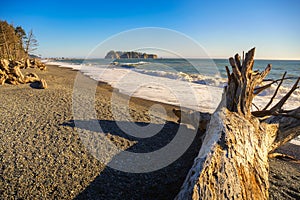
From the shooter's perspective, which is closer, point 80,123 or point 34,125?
point 34,125

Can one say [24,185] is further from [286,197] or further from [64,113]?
[286,197]

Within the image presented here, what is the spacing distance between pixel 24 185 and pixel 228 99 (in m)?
3.66

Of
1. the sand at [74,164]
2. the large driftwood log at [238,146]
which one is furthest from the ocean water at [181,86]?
the sand at [74,164]

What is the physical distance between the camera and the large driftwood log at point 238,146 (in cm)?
179

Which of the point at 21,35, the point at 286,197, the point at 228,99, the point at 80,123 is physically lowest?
the point at 286,197

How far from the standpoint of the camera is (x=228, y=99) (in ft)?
10.9

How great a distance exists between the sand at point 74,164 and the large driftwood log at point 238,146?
1.94ft

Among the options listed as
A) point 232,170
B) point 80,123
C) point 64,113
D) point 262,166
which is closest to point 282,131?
point 262,166

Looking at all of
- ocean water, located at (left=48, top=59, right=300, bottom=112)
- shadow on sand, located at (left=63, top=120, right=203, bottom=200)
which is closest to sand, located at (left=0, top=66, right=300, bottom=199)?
shadow on sand, located at (left=63, top=120, right=203, bottom=200)

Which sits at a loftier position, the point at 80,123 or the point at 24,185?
the point at 80,123

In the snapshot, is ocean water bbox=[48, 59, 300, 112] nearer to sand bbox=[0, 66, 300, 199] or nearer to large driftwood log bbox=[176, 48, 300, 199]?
large driftwood log bbox=[176, 48, 300, 199]

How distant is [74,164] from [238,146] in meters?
2.60

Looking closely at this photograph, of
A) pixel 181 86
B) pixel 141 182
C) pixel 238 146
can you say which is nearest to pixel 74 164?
pixel 141 182

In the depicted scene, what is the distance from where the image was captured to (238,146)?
7.45 ft
